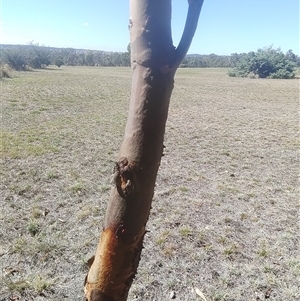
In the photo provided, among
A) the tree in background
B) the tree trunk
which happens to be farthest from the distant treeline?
the tree trunk

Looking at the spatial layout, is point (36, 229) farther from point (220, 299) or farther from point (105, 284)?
point (105, 284)

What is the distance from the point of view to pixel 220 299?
2062 millimetres

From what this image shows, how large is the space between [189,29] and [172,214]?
2730 millimetres

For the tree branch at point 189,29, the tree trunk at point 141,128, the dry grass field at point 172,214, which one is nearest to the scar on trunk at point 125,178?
the tree trunk at point 141,128

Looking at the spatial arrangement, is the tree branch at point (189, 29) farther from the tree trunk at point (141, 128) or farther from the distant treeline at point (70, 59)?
the distant treeline at point (70, 59)

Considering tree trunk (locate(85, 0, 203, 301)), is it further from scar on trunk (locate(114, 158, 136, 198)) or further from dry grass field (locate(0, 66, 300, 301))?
dry grass field (locate(0, 66, 300, 301))

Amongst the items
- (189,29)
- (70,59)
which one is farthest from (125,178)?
(70,59)

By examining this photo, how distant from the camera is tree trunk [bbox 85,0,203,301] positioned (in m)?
0.64

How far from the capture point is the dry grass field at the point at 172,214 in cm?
220

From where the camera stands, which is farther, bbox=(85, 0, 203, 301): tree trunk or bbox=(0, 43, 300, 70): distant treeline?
bbox=(0, 43, 300, 70): distant treeline

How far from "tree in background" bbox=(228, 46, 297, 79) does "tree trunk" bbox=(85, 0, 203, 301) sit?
114 feet

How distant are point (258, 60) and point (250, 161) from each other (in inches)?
1266

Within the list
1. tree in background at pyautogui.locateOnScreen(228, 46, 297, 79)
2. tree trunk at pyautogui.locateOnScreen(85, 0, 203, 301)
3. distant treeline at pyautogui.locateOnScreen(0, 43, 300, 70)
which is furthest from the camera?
tree in background at pyautogui.locateOnScreen(228, 46, 297, 79)

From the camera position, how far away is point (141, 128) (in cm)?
66
